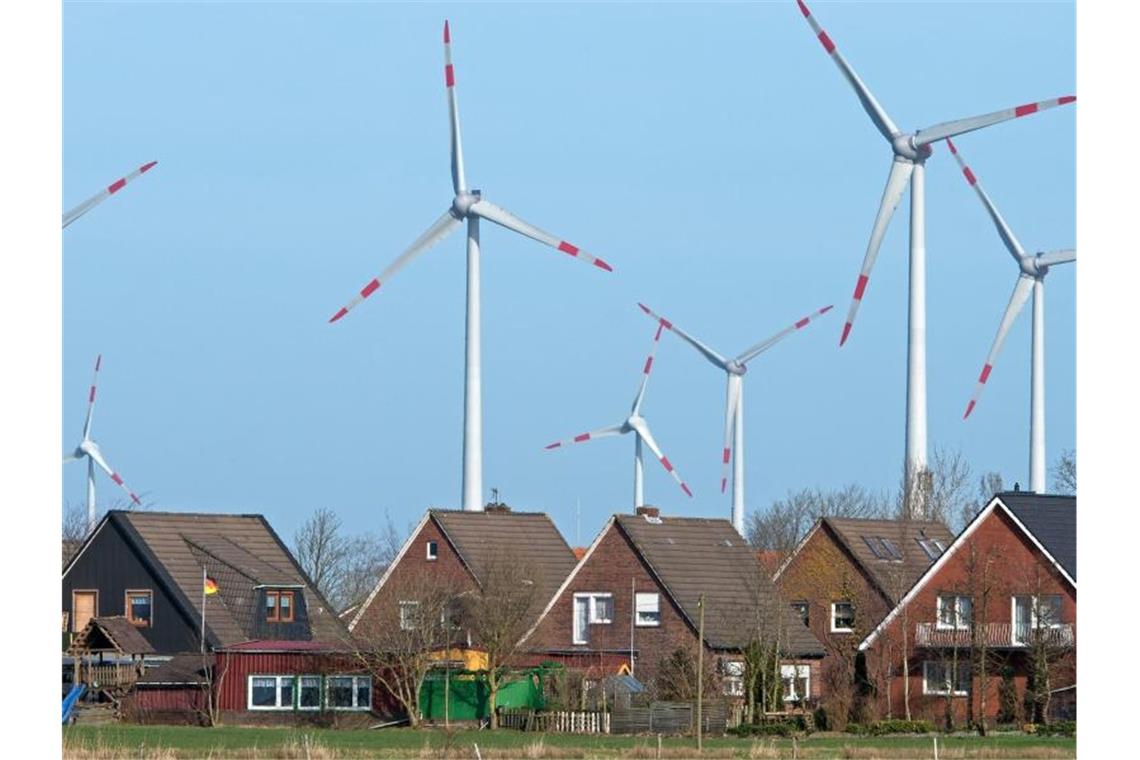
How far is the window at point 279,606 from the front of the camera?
75.1 m

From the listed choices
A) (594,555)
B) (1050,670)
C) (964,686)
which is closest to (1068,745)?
(1050,670)

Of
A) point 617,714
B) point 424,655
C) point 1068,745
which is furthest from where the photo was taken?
point 424,655

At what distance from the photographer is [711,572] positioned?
7269 centimetres

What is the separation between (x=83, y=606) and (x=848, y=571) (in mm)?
27216

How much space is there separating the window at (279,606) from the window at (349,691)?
971cm

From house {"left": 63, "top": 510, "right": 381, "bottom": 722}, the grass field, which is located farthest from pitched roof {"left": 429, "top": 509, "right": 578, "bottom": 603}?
the grass field

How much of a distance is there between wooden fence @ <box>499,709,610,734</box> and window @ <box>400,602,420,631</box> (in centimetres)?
547

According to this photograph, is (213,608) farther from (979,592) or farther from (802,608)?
(979,592)

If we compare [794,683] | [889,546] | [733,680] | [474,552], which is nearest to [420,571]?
[474,552]

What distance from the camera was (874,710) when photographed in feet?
196

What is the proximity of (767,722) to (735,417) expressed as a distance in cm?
3719

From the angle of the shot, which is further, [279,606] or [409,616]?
[279,606]
